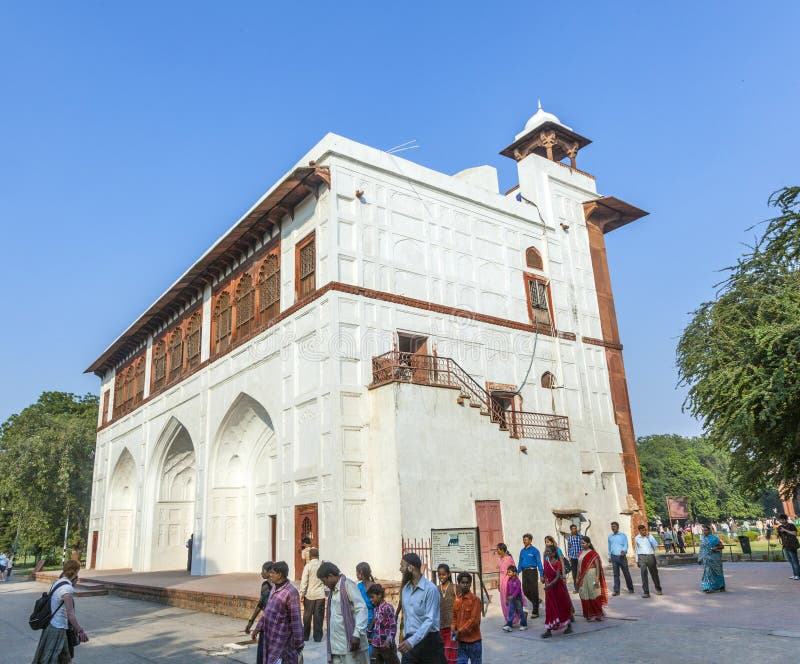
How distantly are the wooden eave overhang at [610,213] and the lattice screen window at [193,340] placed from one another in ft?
51.3

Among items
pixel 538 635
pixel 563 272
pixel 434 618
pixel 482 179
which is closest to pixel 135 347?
pixel 482 179

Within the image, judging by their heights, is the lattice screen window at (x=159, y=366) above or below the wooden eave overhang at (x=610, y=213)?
below

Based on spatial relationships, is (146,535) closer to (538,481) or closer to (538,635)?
(538,481)

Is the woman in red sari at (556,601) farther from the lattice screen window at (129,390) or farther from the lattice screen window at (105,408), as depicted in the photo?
the lattice screen window at (105,408)

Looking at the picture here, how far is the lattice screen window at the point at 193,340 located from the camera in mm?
24328

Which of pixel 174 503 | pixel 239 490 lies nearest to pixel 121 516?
pixel 174 503

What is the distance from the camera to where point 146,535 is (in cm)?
2566

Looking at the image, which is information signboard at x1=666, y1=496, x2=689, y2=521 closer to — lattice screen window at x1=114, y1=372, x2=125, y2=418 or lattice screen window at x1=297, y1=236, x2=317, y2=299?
lattice screen window at x1=297, y1=236, x2=317, y2=299

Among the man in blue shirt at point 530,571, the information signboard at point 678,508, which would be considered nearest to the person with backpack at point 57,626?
the man in blue shirt at point 530,571

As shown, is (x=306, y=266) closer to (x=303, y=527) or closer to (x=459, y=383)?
(x=459, y=383)

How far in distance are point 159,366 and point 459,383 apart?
15883mm

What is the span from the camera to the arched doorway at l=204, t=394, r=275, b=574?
67.3 ft

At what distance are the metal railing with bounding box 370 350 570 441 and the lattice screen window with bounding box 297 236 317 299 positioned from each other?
3064 millimetres

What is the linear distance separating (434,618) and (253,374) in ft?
49.3
